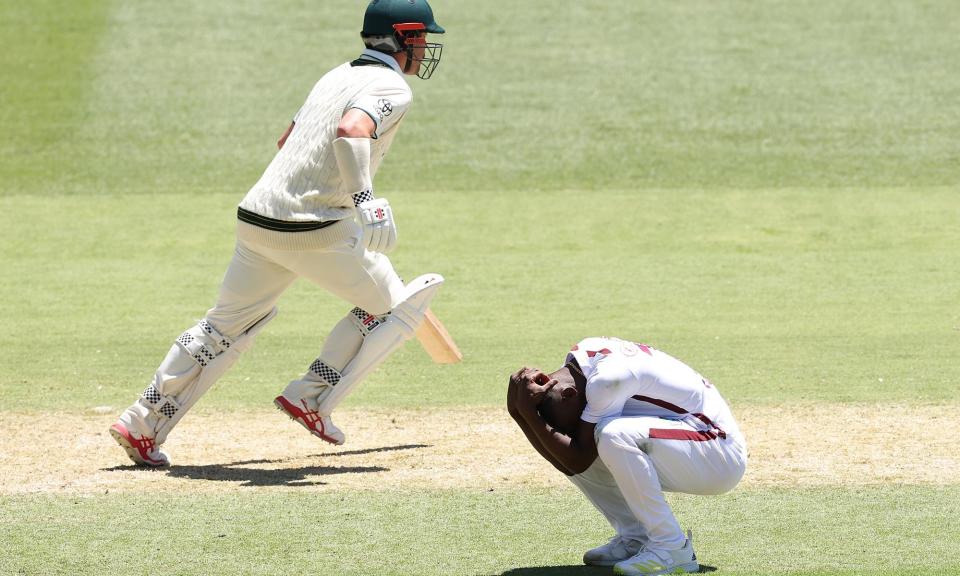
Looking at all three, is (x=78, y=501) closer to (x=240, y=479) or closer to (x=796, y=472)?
(x=240, y=479)

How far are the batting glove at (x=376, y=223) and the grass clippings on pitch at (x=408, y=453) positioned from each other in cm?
117

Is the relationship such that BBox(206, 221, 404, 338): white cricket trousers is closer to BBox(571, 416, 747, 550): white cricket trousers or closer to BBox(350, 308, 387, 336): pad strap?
BBox(350, 308, 387, 336): pad strap

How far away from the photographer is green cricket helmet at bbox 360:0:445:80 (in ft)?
22.5

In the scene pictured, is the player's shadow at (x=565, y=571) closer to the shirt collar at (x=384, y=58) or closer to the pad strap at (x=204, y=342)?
the pad strap at (x=204, y=342)

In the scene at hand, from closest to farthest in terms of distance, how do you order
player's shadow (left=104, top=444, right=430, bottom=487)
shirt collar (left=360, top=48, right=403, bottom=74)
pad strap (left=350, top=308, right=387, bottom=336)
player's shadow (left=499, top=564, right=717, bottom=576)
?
player's shadow (left=499, top=564, right=717, bottom=576) < player's shadow (left=104, top=444, right=430, bottom=487) < shirt collar (left=360, top=48, right=403, bottom=74) < pad strap (left=350, top=308, right=387, bottom=336)

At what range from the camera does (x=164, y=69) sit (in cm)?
1780

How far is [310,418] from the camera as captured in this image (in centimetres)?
696

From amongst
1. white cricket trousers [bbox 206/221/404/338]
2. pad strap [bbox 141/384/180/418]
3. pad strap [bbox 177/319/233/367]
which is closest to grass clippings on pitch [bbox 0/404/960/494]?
pad strap [bbox 141/384/180/418]

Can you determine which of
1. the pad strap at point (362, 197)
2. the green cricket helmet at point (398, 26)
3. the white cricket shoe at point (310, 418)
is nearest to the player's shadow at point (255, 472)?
the white cricket shoe at point (310, 418)

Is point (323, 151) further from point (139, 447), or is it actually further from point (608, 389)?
point (608, 389)

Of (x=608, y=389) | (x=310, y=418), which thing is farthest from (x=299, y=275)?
(x=608, y=389)

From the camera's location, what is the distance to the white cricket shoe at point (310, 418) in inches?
273

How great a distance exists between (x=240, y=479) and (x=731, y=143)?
10414 mm

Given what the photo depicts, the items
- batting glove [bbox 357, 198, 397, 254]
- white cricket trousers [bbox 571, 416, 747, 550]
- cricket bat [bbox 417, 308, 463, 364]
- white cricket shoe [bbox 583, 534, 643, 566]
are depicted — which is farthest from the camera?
cricket bat [bbox 417, 308, 463, 364]
